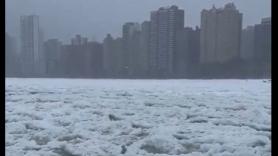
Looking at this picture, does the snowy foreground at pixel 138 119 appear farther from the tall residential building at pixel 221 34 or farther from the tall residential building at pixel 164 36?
the tall residential building at pixel 164 36

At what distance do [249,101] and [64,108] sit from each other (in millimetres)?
1931

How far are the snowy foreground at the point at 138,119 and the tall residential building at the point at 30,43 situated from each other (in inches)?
10.4

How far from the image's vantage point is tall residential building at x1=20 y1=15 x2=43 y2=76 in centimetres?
204

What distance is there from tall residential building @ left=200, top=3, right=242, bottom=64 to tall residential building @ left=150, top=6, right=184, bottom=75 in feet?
0.51

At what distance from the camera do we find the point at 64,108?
380cm

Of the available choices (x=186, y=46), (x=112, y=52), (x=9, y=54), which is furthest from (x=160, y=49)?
(x=9, y=54)

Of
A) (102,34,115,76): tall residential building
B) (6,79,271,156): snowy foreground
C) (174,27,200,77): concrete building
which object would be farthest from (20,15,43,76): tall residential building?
(174,27,200,77): concrete building

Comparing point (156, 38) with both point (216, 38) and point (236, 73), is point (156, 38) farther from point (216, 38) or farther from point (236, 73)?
point (236, 73)

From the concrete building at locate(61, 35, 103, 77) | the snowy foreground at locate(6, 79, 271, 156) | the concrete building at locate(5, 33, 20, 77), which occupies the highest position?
the concrete building at locate(61, 35, 103, 77)

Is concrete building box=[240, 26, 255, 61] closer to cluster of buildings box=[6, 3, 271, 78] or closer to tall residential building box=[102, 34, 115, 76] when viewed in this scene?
cluster of buildings box=[6, 3, 271, 78]

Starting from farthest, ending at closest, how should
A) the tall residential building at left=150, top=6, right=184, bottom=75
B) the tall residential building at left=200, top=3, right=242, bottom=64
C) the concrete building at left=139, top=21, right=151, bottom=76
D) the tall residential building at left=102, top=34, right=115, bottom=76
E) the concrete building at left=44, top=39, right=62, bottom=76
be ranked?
the tall residential building at left=102, top=34, right=115, bottom=76
the concrete building at left=139, top=21, right=151, bottom=76
the concrete building at left=44, top=39, right=62, bottom=76
the tall residential building at left=150, top=6, right=184, bottom=75
the tall residential building at left=200, top=3, right=242, bottom=64

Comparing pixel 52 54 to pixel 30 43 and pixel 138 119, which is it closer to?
pixel 30 43

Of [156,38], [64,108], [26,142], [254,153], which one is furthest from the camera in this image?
[64,108]
